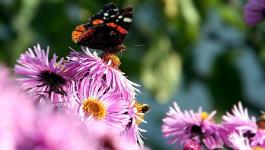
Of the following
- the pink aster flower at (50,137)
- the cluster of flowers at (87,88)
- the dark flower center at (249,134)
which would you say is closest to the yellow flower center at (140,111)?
the cluster of flowers at (87,88)

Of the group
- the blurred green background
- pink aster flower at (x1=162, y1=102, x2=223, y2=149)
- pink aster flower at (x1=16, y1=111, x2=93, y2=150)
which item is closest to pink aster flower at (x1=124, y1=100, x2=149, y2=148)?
pink aster flower at (x1=162, y1=102, x2=223, y2=149)

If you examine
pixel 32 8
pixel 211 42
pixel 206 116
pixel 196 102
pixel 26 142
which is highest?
pixel 26 142

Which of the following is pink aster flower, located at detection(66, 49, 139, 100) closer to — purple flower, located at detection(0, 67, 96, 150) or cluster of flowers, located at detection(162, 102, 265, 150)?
cluster of flowers, located at detection(162, 102, 265, 150)

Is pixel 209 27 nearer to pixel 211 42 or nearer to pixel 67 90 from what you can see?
pixel 211 42

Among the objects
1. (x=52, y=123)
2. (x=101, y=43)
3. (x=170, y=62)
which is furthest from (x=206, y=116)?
(x=170, y=62)

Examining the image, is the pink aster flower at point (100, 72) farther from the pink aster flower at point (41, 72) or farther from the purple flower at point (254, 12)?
the purple flower at point (254, 12)
